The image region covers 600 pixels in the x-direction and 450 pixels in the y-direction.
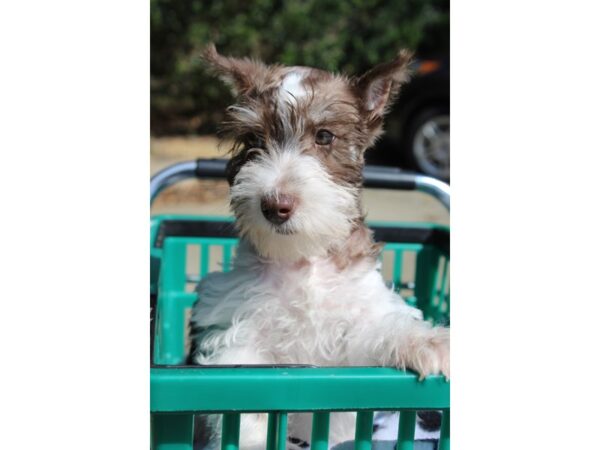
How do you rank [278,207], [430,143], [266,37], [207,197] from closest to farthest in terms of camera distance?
[278,207] → [207,197] → [430,143] → [266,37]

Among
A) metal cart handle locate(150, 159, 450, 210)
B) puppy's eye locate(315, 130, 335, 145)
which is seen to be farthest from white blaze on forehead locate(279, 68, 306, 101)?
metal cart handle locate(150, 159, 450, 210)

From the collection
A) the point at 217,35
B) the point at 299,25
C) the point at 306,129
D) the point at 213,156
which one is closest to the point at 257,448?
the point at 306,129

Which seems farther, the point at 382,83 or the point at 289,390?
the point at 382,83

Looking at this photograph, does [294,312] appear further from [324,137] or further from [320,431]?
[320,431]

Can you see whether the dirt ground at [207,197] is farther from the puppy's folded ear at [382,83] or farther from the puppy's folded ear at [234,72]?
the puppy's folded ear at [382,83]

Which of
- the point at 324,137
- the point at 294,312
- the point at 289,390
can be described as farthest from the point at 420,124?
the point at 289,390

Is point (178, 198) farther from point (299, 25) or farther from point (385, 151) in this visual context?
point (299, 25)

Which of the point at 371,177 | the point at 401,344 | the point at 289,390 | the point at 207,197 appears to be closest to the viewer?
the point at 289,390
